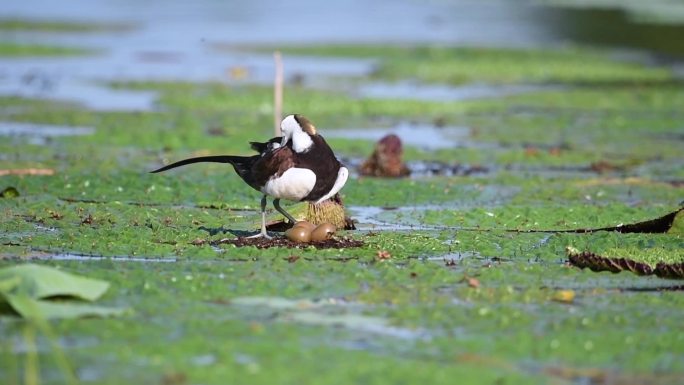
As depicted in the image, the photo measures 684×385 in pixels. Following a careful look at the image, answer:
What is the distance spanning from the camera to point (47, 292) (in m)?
7.09

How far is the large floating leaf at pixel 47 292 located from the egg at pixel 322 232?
2.02 meters

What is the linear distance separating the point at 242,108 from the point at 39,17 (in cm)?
1694

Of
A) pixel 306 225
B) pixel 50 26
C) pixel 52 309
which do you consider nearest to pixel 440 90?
pixel 50 26

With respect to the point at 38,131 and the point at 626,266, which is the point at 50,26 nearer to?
the point at 38,131

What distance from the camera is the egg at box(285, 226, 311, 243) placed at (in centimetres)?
899

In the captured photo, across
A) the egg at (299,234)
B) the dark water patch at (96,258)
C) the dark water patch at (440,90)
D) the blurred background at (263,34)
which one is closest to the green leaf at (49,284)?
the dark water patch at (96,258)

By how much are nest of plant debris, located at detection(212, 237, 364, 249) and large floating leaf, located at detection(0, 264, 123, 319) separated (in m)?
1.78

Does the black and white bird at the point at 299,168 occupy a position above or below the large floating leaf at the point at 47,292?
above

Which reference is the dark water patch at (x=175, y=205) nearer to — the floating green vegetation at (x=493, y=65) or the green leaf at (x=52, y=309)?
the green leaf at (x=52, y=309)

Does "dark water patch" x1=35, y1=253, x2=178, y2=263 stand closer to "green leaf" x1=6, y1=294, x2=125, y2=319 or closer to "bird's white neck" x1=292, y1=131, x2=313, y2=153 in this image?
"bird's white neck" x1=292, y1=131, x2=313, y2=153

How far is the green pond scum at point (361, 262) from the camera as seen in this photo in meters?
6.33

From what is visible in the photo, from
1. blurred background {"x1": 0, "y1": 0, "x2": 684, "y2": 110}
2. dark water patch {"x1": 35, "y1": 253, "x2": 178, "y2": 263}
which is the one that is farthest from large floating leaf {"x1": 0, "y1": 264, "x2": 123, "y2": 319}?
blurred background {"x1": 0, "y1": 0, "x2": 684, "y2": 110}

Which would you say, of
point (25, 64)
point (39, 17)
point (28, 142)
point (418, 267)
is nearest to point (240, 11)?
point (39, 17)

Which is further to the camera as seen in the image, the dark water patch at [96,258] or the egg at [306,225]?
the egg at [306,225]
